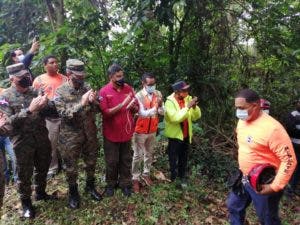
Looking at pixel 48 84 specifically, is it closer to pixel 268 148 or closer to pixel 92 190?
pixel 92 190

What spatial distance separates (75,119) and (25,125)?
0.66 m

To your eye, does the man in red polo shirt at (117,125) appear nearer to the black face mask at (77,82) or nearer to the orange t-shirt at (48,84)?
the black face mask at (77,82)

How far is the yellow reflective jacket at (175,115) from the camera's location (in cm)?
568

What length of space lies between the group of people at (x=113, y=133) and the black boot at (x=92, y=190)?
0.02 meters

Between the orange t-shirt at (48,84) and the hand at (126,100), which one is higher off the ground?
the orange t-shirt at (48,84)

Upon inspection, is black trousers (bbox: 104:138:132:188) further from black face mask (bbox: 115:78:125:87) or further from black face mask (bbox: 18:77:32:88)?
black face mask (bbox: 18:77:32:88)

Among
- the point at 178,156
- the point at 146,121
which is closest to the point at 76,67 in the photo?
the point at 146,121

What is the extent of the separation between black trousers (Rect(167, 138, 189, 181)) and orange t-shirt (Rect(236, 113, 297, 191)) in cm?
185

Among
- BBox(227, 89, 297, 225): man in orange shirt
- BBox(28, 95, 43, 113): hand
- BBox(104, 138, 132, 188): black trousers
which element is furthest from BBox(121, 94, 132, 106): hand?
Answer: BBox(227, 89, 297, 225): man in orange shirt

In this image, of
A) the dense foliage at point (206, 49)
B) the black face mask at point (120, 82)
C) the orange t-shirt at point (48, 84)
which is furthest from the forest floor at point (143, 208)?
the black face mask at point (120, 82)

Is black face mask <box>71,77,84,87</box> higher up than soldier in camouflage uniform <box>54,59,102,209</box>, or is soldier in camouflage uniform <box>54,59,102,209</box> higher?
black face mask <box>71,77,84,87</box>

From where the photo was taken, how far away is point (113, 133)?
5.40 metres

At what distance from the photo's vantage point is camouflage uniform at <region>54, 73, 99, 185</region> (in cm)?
498

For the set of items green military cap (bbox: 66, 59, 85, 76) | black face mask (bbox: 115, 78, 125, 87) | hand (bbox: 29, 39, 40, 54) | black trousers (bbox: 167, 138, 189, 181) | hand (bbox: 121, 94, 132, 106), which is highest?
hand (bbox: 29, 39, 40, 54)
